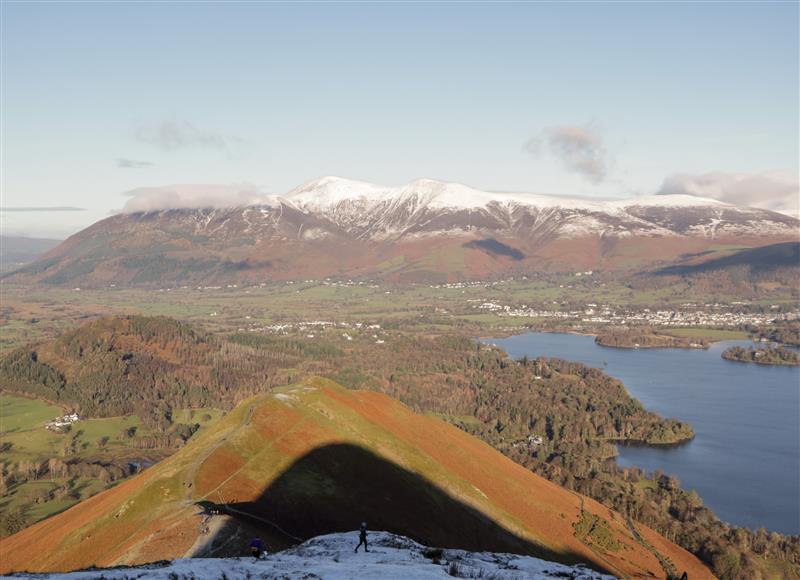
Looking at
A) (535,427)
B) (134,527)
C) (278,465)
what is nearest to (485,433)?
(535,427)

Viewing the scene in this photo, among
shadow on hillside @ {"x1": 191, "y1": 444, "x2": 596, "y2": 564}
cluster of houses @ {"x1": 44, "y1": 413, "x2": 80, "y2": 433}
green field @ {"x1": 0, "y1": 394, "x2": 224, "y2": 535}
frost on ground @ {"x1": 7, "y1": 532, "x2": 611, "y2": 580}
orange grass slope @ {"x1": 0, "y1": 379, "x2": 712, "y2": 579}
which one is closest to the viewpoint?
frost on ground @ {"x1": 7, "y1": 532, "x2": 611, "y2": 580}

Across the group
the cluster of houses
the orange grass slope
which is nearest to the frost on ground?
the orange grass slope

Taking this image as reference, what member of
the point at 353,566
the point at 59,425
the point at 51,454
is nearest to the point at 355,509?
the point at 353,566

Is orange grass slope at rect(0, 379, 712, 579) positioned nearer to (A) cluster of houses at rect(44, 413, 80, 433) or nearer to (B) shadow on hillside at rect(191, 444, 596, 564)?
(B) shadow on hillside at rect(191, 444, 596, 564)

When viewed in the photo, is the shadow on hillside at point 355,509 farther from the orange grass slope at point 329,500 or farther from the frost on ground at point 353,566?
the frost on ground at point 353,566

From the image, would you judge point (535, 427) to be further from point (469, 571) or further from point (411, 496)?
point (469, 571)

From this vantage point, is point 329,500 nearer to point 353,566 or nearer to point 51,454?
point 353,566

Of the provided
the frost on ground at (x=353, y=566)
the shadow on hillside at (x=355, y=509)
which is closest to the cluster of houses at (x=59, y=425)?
the shadow on hillside at (x=355, y=509)

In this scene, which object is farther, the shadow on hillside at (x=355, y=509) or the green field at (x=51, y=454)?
the green field at (x=51, y=454)
